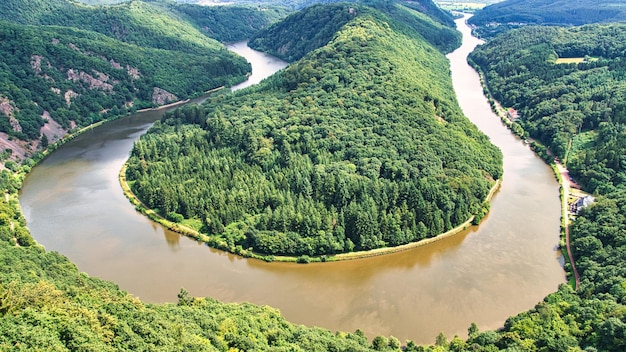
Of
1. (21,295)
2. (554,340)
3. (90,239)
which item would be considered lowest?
(90,239)

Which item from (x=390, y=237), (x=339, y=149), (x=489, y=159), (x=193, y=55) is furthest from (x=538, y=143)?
(x=193, y=55)

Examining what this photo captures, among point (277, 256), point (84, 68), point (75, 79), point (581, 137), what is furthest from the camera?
point (84, 68)

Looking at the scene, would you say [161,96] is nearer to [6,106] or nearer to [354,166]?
[6,106]

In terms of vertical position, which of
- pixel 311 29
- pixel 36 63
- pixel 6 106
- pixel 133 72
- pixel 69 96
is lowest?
pixel 69 96

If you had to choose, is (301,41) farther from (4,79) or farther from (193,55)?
(4,79)

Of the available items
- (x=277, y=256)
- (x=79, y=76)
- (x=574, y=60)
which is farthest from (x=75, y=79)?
(x=574, y=60)

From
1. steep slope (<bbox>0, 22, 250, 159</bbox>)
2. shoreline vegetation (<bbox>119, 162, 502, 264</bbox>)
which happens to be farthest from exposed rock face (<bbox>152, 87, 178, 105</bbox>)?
shoreline vegetation (<bbox>119, 162, 502, 264</bbox>)

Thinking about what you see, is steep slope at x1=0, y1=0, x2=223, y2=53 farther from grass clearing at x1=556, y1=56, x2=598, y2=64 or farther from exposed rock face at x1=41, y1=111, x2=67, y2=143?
grass clearing at x1=556, y1=56, x2=598, y2=64
